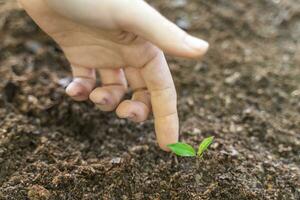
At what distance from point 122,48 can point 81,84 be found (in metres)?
0.18

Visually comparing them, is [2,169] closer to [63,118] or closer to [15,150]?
[15,150]

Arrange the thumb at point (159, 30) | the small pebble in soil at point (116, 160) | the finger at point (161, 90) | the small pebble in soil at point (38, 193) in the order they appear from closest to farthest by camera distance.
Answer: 1. the thumb at point (159, 30)
2. the finger at point (161, 90)
3. the small pebble in soil at point (38, 193)
4. the small pebble in soil at point (116, 160)

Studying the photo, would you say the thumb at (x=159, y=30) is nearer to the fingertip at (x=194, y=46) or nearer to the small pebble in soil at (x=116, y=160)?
the fingertip at (x=194, y=46)

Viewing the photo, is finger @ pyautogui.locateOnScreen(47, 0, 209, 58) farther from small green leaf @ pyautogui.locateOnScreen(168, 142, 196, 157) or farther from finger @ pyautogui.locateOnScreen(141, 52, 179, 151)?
small green leaf @ pyautogui.locateOnScreen(168, 142, 196, 157)

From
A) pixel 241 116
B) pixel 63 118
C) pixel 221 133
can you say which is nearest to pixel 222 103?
pixel 241 116

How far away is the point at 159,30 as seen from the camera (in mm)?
1058

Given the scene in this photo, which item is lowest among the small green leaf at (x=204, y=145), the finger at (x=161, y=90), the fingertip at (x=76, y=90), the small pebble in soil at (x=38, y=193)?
the small pebble in soil at (x=38, y=193)

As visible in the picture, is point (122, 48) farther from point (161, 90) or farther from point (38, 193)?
point (38, 193)

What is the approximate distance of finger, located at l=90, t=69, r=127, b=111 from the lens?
129cm

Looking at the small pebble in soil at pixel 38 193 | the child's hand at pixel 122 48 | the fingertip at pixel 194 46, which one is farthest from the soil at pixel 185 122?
the fingertip at pixel 194 46

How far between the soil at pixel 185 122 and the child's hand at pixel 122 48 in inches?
7.4

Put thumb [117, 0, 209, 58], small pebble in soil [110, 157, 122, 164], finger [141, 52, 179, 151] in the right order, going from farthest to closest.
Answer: small pebble in soil [110, 157, 122, 164]
finger [141, 52, 179, 151]
thumb [117, 0, 209, 58]

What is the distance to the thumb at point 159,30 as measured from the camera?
3.47 feet

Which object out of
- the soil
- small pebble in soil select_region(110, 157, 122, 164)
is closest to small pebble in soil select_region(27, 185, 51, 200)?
the soil
